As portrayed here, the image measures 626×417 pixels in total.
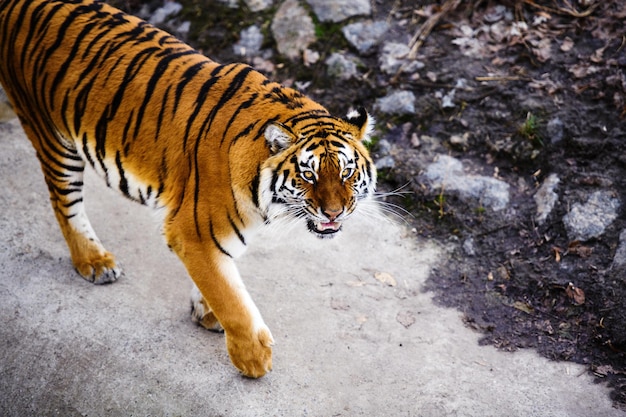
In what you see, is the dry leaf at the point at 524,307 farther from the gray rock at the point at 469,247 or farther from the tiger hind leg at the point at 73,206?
the tiger hind leg at the point at 73,206

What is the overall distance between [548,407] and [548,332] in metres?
0.66

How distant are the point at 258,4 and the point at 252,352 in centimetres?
429

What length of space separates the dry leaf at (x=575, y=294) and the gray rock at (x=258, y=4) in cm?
412

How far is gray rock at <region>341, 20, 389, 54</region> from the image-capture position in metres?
5.98

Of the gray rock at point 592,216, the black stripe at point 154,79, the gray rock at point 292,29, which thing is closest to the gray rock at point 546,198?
the gray rock at point 592,216

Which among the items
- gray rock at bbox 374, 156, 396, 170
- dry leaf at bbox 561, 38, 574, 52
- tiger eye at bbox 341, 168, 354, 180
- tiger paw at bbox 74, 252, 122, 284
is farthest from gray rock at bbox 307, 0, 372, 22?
tiger eye at bbox 341, 168, 354, 180

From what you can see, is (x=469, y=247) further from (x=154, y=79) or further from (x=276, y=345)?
(x=154, y=79)

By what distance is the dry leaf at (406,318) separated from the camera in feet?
13.8

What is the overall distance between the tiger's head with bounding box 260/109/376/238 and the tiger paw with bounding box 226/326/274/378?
0.68m

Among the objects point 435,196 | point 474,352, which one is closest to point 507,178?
point 435,196

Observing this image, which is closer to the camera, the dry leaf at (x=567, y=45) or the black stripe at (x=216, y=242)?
the black stripe at (x=216, y=242)

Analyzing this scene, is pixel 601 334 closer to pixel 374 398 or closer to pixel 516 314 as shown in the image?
pixel 516 314

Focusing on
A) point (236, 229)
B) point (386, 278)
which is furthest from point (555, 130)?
point (236, 229)

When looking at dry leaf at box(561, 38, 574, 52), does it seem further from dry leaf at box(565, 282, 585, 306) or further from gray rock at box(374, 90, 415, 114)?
dry leaf at box(565, 282, 585, 306)
